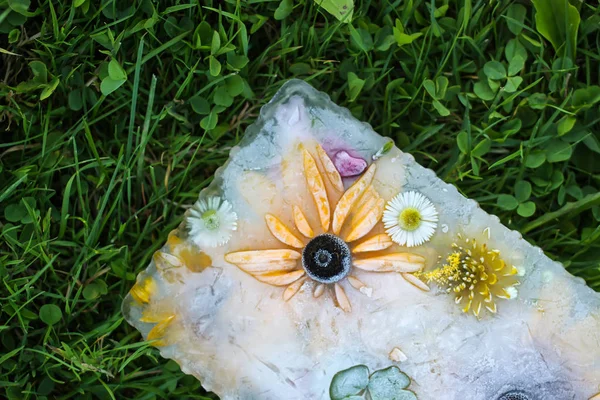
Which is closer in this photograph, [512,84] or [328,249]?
[328,249]

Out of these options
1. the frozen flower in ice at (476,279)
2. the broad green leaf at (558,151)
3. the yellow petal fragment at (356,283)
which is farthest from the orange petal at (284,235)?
the broad green leaf at (558,151)

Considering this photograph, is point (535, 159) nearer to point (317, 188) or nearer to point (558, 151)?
point (558, 151)

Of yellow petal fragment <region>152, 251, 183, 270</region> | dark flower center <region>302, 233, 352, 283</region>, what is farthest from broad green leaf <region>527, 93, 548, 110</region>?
yellow petal fragment <region>152, 251, 183, 270</region>

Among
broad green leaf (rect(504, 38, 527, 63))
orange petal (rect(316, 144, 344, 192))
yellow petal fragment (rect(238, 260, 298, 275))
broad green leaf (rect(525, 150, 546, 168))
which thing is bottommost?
yellow petal fragment (rect(238, 260, 298, 275))

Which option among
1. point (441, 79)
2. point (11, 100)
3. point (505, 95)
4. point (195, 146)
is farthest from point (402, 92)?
point (11, 100)

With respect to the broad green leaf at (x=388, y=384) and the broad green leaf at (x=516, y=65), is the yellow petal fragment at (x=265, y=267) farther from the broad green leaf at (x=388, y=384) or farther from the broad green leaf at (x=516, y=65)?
the broad green leaf at (x=516, y=65)

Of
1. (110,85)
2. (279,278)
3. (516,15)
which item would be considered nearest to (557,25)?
(516,15)

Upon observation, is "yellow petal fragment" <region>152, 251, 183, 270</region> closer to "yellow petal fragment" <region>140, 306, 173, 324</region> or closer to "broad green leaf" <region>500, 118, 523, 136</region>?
"yellow petal fragment" <region>140, 306, 173, 324</region>

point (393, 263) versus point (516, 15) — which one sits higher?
point (516, 15)
